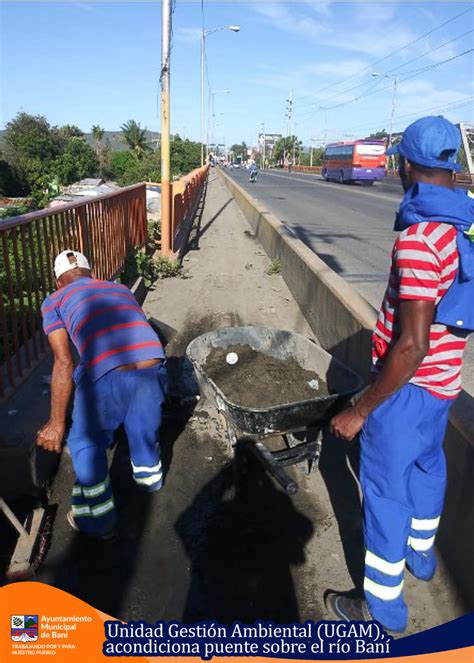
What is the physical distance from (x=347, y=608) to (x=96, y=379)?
175cm

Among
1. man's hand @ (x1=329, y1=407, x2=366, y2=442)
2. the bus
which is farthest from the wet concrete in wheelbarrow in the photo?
the bus

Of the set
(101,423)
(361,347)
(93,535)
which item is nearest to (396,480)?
(101,423)

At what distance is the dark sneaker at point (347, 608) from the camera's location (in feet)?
7.86

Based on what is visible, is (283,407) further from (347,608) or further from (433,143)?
(433,143)

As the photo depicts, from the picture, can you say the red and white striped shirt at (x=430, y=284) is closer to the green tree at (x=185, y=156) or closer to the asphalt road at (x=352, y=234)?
the asphalt road at (x=352, y=234)

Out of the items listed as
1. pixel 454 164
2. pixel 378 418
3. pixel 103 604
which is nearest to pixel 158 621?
pixel 103 604

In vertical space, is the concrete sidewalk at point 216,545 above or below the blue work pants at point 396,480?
below

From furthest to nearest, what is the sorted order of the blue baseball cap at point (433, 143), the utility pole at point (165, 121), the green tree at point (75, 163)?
the green tree at point (75, 163) → the utility pole at point (165, 121) → the blue baseball cap at point (433, 143)

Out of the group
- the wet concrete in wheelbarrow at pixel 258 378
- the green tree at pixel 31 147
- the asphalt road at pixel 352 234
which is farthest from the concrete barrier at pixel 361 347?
the green tree at pixel 31 147

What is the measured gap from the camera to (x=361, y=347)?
165 inches

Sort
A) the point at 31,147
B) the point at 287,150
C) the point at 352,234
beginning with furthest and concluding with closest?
the point at 287,150 < the point at 31,147 < the point at 352,234

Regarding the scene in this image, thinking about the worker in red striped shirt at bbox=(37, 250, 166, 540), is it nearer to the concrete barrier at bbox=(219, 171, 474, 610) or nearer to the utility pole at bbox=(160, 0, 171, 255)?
the concrete barrier at bbox=(219, 171, 474, 610)

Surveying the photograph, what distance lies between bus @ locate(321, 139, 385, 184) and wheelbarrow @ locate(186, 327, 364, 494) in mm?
33451

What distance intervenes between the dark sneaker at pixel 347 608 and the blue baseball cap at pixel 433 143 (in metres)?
2.06
